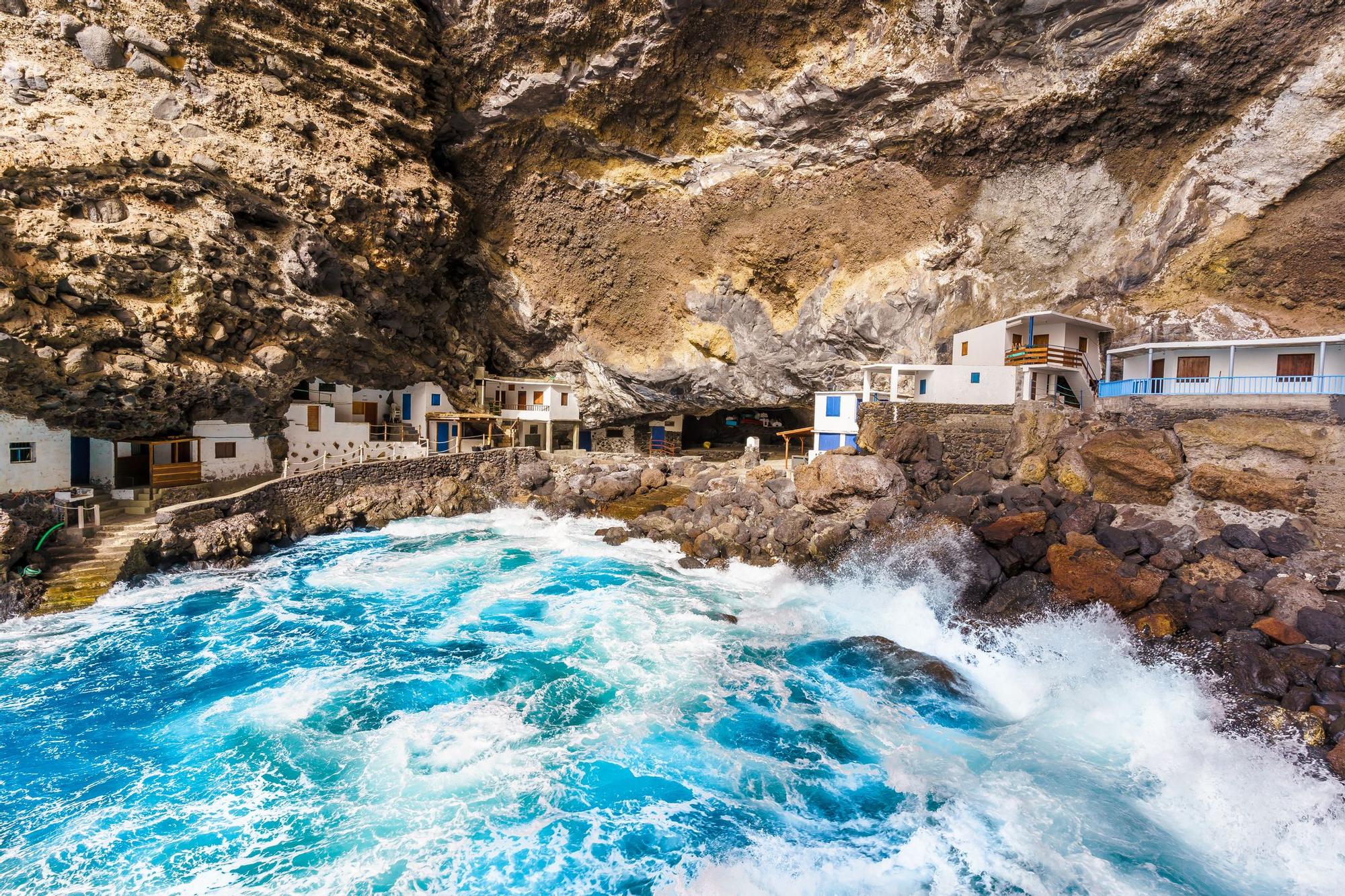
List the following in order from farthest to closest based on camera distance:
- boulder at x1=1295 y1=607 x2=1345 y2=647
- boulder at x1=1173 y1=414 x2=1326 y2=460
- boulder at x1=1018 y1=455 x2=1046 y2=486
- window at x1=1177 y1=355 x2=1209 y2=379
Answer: window at x1=1177 y1=355 x2=1209 y2=379, boulder at x1=1018 y1=455 x2=1046 y2=486, boulder at x1=1173 y1=414 x2=1326 y2=460, boulder at x1=1295 y1=607 x2=1345 y2=647

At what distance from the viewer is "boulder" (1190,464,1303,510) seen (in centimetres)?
1481

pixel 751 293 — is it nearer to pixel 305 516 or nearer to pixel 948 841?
pixel 305 516

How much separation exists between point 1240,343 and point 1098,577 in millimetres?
11504

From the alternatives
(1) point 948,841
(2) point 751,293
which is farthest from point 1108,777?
(2) point 751,293

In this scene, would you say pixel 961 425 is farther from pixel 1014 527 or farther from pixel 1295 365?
pixel 1295 365

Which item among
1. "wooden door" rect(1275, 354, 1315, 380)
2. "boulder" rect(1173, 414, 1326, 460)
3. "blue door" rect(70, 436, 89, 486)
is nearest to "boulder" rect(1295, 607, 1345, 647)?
"boulder" rect(1173, 414, 1326, 460)

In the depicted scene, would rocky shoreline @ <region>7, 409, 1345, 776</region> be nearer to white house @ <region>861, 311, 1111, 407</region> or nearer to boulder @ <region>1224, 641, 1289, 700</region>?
boulder @ <region>1224, 641, 1289, 700</region>

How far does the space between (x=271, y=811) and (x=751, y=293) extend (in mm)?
26424

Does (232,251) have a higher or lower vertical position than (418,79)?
lower

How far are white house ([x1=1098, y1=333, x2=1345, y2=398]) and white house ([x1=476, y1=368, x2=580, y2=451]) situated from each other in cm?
2638

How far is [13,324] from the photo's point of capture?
50.9 ft

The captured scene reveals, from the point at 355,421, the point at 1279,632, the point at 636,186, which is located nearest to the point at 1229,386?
the point at 1279,632

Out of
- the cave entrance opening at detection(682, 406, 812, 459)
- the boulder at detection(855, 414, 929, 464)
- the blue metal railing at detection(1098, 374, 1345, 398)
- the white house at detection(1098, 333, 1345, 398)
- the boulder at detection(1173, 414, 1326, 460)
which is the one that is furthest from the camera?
the cave entrance opening at detection(682, 406, 812, 459)

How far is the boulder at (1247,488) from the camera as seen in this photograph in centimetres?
1481
